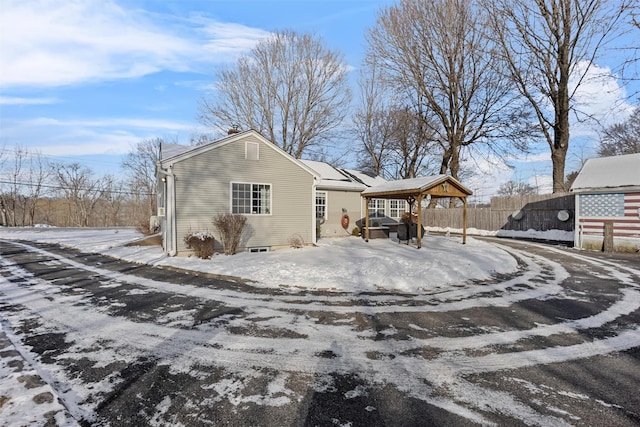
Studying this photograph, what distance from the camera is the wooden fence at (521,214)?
1697 cm

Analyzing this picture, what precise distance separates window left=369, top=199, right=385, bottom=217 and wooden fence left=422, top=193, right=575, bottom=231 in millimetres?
7428

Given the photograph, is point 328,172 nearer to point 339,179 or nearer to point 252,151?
point 339,179

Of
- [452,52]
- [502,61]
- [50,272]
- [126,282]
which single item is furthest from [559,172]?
[50,272]

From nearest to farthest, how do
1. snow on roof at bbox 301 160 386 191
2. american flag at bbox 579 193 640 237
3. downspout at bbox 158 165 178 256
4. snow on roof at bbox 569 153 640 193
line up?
1. downspout at bbox 158 165 178 256
2. american flag at bbox 579 193 640 237
3. snow on roof at bbox 569 153 640 193
4. snow on roof at bbox 301 160 386 191

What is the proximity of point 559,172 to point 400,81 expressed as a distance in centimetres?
1123

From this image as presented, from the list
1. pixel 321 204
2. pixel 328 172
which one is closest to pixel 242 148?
pixel 321 204

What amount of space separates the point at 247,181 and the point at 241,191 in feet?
1.41

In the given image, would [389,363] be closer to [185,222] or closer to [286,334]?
[286,334]

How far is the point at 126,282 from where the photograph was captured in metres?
7.30

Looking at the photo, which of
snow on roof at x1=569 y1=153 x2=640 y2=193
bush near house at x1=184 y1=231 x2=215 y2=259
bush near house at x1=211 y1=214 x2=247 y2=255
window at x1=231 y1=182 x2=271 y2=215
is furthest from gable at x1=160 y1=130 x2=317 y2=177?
snow on roof at x1=569 y1=153 x2=640 y2=193

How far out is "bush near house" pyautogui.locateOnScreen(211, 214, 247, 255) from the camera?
10.5 m

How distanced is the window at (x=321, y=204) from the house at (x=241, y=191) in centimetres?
250

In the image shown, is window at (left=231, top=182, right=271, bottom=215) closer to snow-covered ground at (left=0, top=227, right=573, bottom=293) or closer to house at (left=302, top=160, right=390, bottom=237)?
snow-covered ground at (left=0, top=227, right=573, bottom=293)

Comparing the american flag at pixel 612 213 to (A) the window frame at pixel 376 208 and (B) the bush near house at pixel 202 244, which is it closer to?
(A) the window frame at pixel 376 208
